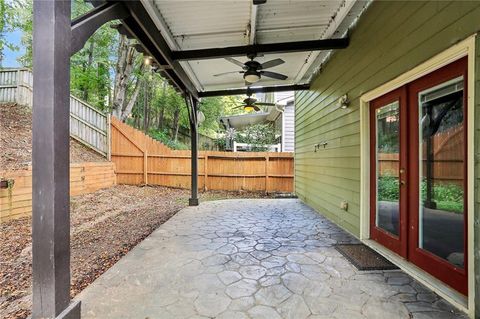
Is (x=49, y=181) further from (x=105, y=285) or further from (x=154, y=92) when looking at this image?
(x=154, y=92)

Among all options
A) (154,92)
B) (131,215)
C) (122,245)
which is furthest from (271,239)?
(154,92)

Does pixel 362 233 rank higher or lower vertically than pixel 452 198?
lower

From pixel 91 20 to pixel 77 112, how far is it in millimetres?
7793

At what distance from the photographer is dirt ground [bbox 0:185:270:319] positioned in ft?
8.29

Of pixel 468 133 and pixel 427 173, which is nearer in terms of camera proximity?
pixel 468 133

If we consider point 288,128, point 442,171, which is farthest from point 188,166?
point 442,171

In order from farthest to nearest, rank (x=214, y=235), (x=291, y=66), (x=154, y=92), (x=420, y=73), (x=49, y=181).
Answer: (x=154, y=92), (x=291, y=66), (x=214, y=235), (x=420, y=73), (x=49, y=181)

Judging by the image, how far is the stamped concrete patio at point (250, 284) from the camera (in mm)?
2027

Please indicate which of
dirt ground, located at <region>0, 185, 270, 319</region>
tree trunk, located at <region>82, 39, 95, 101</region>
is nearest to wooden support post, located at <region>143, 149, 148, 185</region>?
dirt ground, located at <region>0, 185, 270, 319</region>

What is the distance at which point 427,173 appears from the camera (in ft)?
8.56

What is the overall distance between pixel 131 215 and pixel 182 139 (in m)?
14.3

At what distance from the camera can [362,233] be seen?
3.70m

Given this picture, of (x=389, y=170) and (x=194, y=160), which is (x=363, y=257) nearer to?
(x=389, y=170)

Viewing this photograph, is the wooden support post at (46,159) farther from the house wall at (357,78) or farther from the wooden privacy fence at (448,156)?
the wooden privacy fence at (448,156)
